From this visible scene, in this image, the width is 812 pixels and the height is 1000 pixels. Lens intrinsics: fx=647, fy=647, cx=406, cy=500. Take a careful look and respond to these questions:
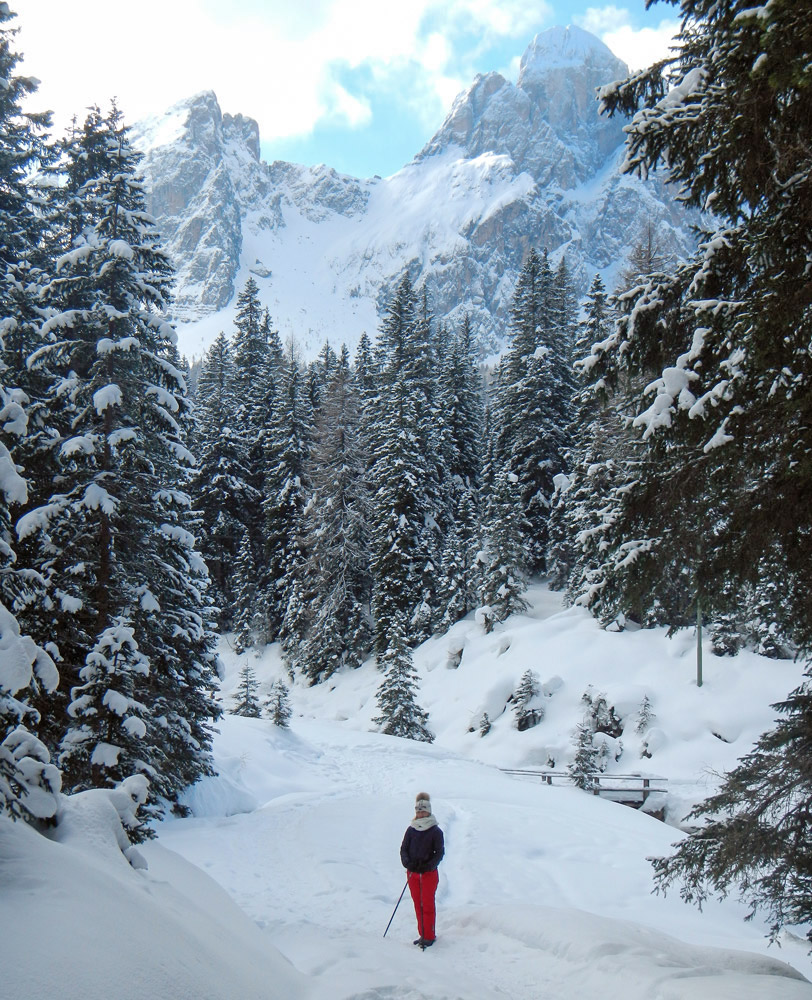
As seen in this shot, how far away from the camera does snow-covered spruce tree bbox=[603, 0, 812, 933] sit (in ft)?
14.6

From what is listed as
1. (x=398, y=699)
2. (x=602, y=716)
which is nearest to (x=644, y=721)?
(x=602, y=716)

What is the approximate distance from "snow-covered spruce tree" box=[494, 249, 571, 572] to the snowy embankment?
46.1ft

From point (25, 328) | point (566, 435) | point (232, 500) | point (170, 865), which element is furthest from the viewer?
point (232, 500)

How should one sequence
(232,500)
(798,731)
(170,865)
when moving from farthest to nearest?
(232,500) → (170,865) → (798,731)

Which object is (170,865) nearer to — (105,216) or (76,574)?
(76,574)

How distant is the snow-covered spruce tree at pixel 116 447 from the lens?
11.0 m

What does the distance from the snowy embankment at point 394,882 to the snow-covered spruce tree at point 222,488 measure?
772 inches

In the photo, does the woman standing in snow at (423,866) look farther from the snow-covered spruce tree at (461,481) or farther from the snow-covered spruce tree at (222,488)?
the snow-covered spruce tree at (222,488)

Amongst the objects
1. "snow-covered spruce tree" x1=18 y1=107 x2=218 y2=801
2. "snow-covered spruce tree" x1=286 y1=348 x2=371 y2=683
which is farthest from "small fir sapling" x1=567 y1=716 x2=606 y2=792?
"snow-covered spruce tree" x1=286 y1=348 x2=371 y2=683

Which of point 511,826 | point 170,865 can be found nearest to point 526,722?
point 511,826

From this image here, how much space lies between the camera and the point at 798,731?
5625mm

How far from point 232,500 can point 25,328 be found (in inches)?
1226

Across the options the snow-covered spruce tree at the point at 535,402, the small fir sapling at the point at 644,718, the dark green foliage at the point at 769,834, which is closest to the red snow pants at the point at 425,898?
the dark green foliage at the point at 769,834

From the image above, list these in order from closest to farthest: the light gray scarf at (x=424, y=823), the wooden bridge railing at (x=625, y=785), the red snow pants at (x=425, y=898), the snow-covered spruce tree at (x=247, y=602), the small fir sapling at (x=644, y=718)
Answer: the red snow pants at (x=425, y=898), the light gray scarf at (x=424, y=823), the wooden bridge railing at (x=625, y=785), the small fir sapling at (x=644, y=718), the snow-covered spruce tree at (x=247, y=602)
